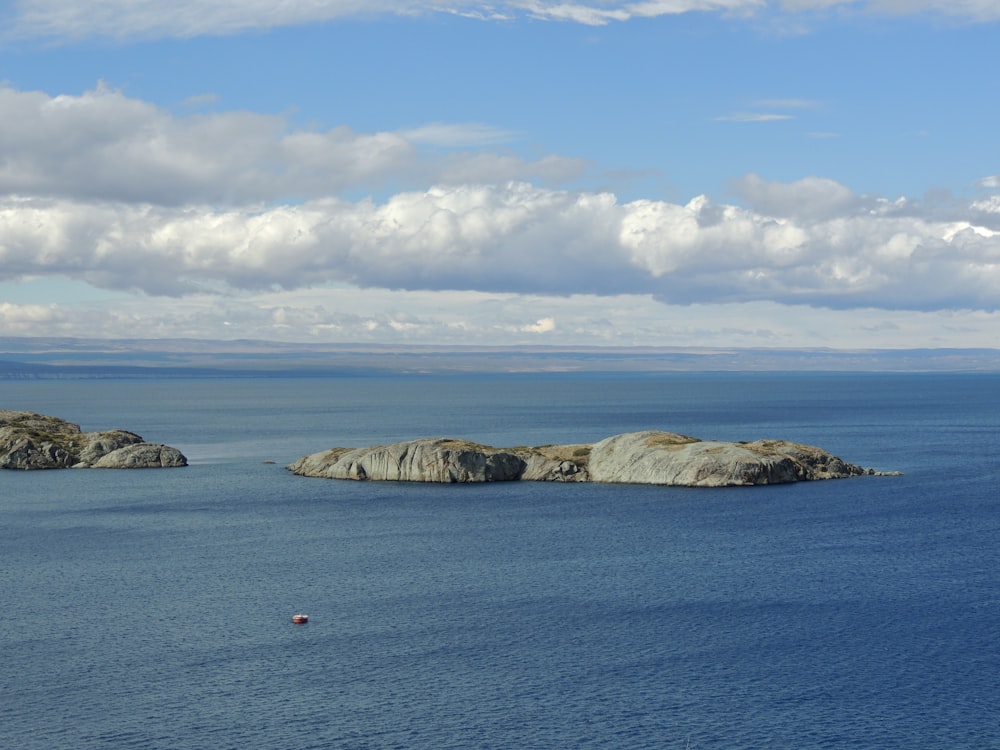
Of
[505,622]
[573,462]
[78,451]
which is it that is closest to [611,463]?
[573,462]

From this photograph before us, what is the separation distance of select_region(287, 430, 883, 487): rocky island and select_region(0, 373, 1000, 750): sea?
29.3 ft

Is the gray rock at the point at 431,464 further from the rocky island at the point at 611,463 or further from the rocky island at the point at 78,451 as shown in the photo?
the rocky island at the point at 78,451

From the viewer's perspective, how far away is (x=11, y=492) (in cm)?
14325

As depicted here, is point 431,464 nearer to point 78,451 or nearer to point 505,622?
point 78,451

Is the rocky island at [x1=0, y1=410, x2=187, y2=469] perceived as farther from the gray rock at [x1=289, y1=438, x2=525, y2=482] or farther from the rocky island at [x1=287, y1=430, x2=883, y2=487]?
the gray rock at [x1=289, y1=438, x2=525, y2=482]

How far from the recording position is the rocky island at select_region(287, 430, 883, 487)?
14388 cm

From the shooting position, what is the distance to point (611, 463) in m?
150

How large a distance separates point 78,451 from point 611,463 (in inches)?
3221

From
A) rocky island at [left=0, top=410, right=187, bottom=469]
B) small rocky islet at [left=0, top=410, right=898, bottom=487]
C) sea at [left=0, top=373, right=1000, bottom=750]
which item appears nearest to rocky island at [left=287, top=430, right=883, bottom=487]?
small rocky islet at [left=0, top=410, right=898, bottom=487]

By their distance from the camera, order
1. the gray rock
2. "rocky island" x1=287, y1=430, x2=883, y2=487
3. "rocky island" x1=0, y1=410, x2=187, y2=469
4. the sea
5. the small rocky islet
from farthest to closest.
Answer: "rocky island" x1=0, y1=410, x2=187, y2=469 → the gray rock → the small rocky islet → "rocky island" x1=287, y1=430, x2=883, y2=487 → the sea

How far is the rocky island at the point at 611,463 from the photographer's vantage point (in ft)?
472

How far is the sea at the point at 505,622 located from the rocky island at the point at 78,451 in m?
33.7

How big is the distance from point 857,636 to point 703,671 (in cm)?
1340

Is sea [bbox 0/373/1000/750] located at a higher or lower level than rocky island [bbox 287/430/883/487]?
lower
